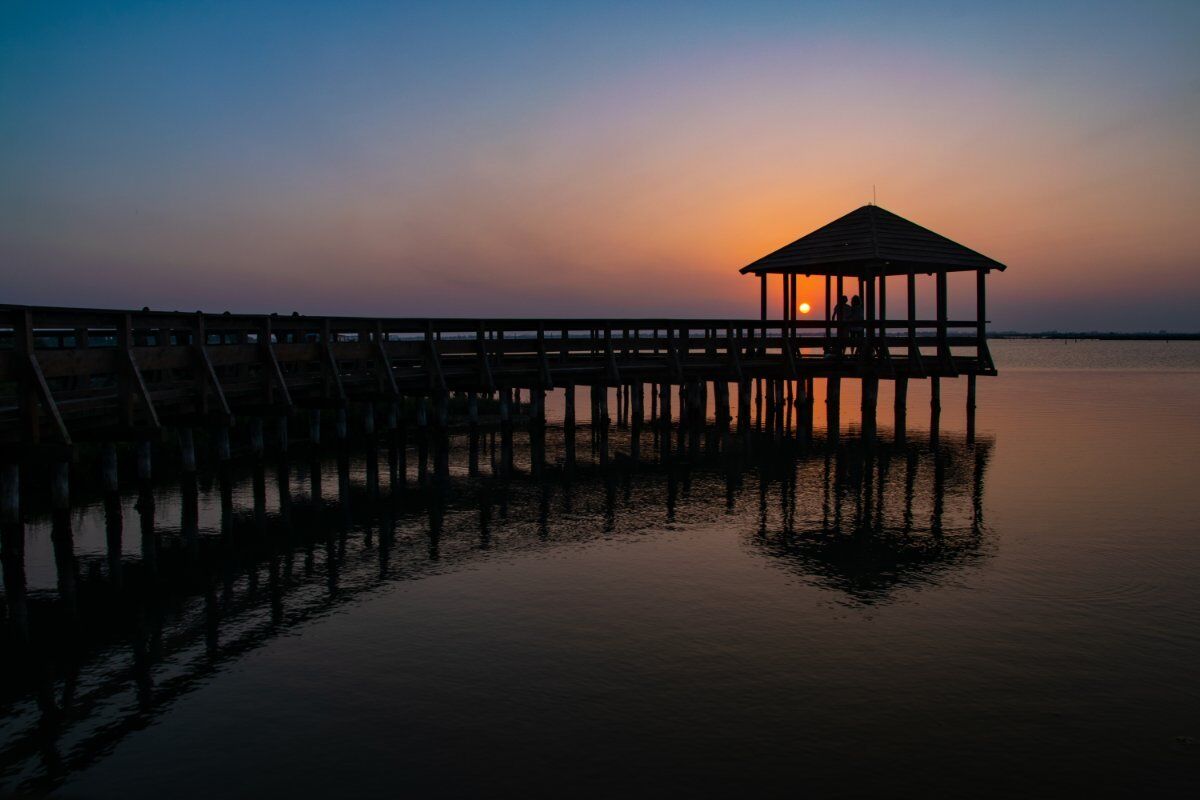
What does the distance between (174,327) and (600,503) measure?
7.56 m

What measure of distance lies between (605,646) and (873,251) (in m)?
21.9

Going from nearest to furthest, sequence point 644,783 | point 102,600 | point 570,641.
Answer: point 644,783
point 570,641
point 102,600

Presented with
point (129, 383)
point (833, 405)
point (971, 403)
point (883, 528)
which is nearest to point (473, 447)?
point (129, 383)

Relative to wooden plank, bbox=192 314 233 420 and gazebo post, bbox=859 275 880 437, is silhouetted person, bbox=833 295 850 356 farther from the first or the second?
wooden plank, bbox=192 314 233 420

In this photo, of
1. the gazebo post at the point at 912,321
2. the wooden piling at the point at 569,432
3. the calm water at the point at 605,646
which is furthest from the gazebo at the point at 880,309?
the calm water at the point at 605,646

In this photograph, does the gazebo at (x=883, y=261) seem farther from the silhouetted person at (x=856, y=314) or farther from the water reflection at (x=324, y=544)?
the water reflection at (x=324, y=544)

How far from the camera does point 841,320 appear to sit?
29.6 m

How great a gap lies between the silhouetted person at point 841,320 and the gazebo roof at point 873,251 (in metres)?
1.22

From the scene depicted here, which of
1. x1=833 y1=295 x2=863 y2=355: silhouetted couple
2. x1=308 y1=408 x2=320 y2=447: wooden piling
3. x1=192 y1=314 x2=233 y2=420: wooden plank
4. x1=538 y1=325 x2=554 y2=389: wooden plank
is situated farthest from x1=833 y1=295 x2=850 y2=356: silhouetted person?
Answer: x1=192 y1=314 x2=233 y2=420: wooden plank

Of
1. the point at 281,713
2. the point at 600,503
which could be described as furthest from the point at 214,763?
the point at 600,503

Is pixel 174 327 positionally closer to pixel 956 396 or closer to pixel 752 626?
pixel 752 626

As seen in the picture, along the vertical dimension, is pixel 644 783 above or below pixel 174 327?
below

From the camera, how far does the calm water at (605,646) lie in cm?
607

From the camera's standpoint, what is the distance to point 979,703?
707 cm
